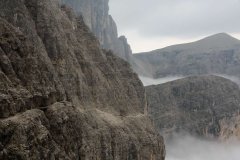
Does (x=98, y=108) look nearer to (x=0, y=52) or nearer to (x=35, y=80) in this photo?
(x=35, y=80)

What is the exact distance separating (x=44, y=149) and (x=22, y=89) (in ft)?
26.7

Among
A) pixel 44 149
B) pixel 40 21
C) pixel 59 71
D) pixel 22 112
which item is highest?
pixel 40 21

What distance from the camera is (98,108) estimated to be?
98250mm

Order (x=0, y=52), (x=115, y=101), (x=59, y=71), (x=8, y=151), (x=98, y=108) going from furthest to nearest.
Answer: (x=115, y=101)
(x=98, y=108)
(x=59, y=71)
(x=0, y=52)
(x=8, y=151)

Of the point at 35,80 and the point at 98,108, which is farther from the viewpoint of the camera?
the point at 98,108

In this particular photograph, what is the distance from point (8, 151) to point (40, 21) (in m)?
40.7

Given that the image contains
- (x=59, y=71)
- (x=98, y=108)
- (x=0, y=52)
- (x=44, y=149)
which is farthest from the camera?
(x=98, y=108)

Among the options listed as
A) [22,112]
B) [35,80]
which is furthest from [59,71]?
[22,112]

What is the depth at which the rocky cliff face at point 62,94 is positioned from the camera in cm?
5699

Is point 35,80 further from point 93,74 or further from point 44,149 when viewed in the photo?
point 93,74

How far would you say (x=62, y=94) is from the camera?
72.4 metres

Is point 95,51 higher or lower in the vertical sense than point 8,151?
higher

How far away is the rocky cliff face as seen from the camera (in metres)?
57.0

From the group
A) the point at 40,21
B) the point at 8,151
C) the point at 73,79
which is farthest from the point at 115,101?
the point at 8,151
